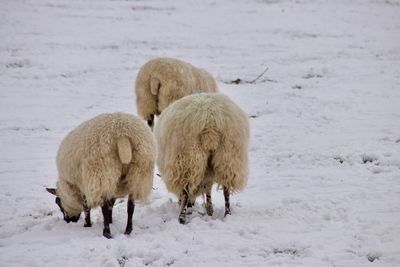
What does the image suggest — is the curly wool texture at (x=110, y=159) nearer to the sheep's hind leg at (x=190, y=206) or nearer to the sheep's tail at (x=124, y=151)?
the sheep's tail at (x=124, y=151)

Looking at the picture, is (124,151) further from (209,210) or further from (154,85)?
(154,85)

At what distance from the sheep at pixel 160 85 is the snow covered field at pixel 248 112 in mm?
2010

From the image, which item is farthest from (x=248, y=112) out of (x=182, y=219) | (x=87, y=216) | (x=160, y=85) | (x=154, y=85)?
(x=87, y=216)

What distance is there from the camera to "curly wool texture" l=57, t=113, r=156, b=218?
5277 mm

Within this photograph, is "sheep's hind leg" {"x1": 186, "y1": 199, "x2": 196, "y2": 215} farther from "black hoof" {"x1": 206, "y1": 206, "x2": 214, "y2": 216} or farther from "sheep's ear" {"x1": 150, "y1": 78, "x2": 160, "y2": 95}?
"sheep's ear" {"x1": 150, "y1": 78, "x2": 160, "y2": 95}

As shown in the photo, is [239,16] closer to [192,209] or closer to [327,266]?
[192,209]

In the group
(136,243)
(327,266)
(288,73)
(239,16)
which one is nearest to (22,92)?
(288,73)

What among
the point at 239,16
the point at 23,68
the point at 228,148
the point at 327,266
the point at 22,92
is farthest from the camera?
the point at 239,16

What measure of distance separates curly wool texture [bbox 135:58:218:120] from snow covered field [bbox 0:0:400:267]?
2.02 metres

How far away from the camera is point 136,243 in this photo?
5.15 m

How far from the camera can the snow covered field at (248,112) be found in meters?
5.15

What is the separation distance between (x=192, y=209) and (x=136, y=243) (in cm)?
148

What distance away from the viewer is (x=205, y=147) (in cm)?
578

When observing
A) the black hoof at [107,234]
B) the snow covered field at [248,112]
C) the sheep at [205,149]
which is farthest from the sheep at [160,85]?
the black hoof at [107,234]
